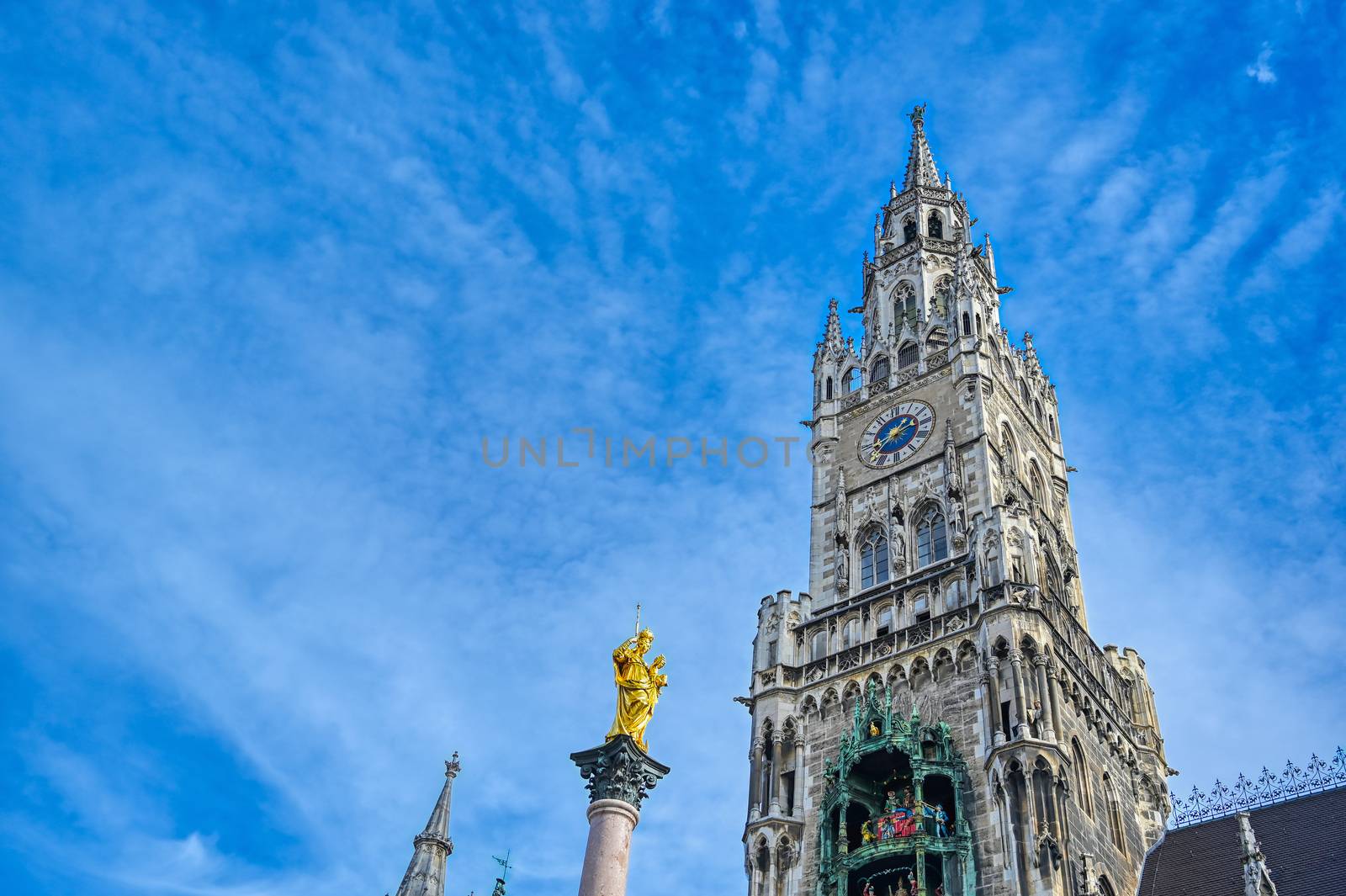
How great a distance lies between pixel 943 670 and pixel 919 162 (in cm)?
3284

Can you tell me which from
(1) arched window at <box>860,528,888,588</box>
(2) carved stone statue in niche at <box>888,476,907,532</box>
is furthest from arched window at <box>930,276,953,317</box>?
(1) arched window at <box>860,528,888,588</box>

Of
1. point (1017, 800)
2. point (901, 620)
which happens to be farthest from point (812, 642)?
point (1017, 800)

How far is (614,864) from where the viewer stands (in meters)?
24.5

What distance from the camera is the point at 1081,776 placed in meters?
36.6

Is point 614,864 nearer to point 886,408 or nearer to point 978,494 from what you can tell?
point 978,494

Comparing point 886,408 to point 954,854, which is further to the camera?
point 886,408

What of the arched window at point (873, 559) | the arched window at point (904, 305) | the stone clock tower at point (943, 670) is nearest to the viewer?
the stone clock tower at point (943, 670)

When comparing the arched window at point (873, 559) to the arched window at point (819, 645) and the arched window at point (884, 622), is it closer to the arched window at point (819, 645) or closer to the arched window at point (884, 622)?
the arched window at point (884, 622)

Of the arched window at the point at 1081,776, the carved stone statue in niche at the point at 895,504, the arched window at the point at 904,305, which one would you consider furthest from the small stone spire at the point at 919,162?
the arched window at the point at 1081,776

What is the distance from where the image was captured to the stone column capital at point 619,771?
25.4 metres

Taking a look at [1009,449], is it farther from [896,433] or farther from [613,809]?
[613,809]

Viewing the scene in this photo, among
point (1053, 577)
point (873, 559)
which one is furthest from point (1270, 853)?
point (873, 559)

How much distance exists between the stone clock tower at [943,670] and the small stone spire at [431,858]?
23797 millimetres

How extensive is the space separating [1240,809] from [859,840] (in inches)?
446
